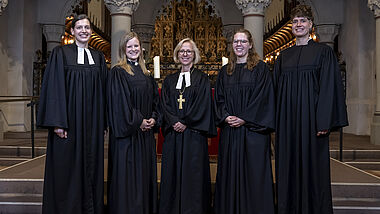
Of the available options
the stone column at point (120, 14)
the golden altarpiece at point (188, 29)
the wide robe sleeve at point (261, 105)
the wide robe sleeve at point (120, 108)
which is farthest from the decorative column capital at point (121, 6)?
the golden altarpiece at point (188, 29)

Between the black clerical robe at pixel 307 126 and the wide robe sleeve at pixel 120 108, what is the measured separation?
140 cm

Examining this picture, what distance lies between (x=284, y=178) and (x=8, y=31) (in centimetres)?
928

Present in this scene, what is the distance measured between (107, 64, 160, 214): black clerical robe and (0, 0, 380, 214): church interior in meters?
1.31

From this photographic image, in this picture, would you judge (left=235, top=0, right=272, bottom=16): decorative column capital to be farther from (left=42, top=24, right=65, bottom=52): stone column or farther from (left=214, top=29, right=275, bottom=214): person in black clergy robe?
(left=42, top=24, right=65, bottom=52): stone column

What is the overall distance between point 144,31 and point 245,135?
9698mm

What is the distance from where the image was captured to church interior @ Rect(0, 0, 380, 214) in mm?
4633

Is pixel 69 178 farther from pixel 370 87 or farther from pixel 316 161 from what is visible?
pixel 370 87

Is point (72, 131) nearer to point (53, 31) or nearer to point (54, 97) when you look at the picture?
point (54, 97)

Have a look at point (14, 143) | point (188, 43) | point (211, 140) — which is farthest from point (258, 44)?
point (14, 143)

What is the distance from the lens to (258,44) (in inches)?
334

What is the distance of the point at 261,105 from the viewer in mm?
3699

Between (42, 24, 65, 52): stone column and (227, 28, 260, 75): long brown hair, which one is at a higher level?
(42, 24, 65, 52): stone column

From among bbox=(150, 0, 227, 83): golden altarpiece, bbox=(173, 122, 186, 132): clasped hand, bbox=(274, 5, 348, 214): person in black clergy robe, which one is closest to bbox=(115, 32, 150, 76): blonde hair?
bbox=(173, 122, 186, 132): clasped hand

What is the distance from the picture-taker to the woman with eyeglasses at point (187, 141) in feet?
12.6
